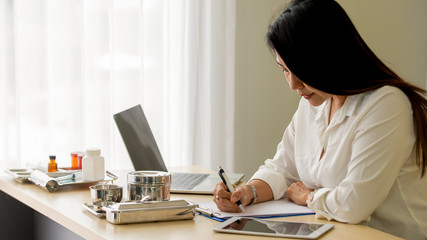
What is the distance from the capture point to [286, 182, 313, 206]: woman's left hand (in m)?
1.53

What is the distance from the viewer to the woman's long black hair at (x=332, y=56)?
1422mm

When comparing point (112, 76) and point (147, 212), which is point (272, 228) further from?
point (112, 76)

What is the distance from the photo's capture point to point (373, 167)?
1.37 metres

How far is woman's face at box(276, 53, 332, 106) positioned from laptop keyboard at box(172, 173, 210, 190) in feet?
1.52

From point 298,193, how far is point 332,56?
405 mm

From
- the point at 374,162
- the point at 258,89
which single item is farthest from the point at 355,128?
the point at 258,89

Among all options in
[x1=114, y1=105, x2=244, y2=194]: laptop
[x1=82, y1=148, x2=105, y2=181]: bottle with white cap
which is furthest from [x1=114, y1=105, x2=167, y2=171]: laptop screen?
[x1=82, y1=148, x2=105, y2=181]: bottle with white cap

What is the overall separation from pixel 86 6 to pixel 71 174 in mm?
1107

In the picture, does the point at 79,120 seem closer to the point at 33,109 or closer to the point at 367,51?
the point at 33,109

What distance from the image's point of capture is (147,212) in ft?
4.24

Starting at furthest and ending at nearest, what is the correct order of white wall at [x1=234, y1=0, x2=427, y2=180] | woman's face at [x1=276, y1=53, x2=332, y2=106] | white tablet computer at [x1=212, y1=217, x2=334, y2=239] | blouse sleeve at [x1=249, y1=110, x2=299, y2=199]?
white wall at [x1=234, y1=0, x2=427, y2=180] < blouse sleeve at [x1=249, y1=110, x2=299, y2=199] < woman's face at [x1=276, y1=53, x2=332, y2=106] < white tablet computer at [x1=212, y1=217, x2=334, y2=239]

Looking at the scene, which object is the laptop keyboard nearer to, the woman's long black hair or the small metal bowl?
the small metal bowl

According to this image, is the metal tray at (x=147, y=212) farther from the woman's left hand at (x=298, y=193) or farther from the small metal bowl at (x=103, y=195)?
the woman's left hand at (x=298, y=193)

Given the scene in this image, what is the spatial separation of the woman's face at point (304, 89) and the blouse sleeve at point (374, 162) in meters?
0.17
